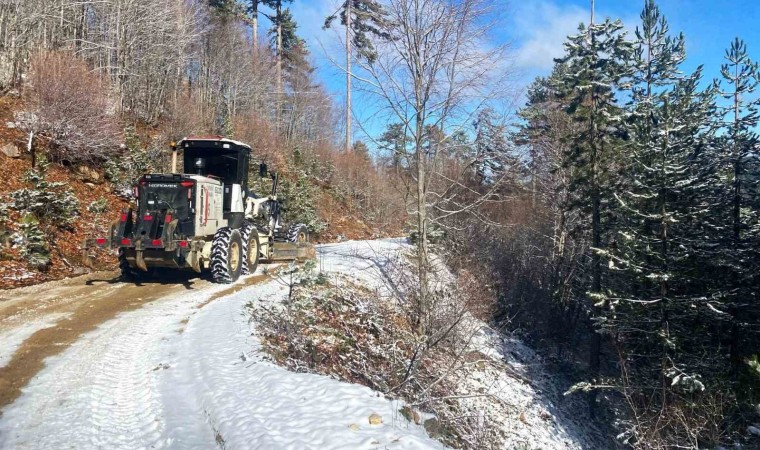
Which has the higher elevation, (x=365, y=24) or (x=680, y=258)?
(x=365, y=24)

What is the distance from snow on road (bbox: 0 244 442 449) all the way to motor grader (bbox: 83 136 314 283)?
3.46 meters

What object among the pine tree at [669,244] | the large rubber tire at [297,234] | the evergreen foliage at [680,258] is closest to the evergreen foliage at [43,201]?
the large rubber tire at [297,234]

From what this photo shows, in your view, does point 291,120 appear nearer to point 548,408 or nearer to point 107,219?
point 107,219

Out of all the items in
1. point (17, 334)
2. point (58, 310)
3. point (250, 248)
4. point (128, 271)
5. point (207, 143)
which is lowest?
point (17, 334)

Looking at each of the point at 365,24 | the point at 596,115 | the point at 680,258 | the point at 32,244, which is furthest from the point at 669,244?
the point at 32,244

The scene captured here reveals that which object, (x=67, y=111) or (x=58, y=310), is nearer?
(x=58, y=310)

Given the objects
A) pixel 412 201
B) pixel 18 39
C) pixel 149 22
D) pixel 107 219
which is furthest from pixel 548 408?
pixel 149 22

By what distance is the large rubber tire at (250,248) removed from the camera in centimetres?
1258

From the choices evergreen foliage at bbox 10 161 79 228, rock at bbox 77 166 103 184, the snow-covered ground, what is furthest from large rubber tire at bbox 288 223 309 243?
the snow-covered ground

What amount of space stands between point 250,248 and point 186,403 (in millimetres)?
8117

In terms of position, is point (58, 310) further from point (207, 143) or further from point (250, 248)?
point (207, 143)

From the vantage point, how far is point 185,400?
17.2ft

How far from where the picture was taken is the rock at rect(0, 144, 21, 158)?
15.4 meters

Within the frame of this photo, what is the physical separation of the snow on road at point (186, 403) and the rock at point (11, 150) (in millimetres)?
11643
